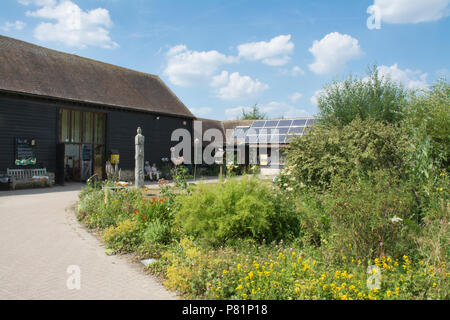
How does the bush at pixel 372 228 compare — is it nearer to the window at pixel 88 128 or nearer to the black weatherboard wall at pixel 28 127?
the black weatherboard wall at pixel 28 127

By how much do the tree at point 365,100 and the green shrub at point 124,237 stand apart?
10654 mm

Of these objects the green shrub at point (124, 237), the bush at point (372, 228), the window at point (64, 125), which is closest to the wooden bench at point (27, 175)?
the window at point (64, 125)

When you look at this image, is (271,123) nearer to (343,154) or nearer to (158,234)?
(343,154)

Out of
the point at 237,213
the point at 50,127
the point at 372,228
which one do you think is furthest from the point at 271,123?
the point at 372,228

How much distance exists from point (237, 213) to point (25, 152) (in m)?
14.3

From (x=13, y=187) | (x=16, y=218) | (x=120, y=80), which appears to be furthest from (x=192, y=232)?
(x=120, y=80)

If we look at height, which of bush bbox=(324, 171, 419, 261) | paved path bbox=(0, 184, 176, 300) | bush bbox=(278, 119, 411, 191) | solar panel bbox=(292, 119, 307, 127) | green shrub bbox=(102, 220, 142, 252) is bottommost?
paved path bbox=(0, 184, 176, 300)

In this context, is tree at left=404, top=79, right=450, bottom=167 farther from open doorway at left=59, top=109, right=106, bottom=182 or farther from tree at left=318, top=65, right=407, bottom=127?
open doorway at left=59, top=109, right=106, bottom=182

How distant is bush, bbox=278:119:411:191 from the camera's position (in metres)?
6.91

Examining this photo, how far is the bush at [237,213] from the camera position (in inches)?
201

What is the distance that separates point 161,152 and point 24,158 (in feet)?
28.8

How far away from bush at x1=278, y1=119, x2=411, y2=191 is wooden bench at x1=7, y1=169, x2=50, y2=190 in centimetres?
1272

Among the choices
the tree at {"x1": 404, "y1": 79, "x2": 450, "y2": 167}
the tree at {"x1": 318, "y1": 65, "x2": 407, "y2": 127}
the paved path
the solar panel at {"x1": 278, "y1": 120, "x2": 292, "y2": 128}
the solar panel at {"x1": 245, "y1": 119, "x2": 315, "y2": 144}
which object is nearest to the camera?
the paved path

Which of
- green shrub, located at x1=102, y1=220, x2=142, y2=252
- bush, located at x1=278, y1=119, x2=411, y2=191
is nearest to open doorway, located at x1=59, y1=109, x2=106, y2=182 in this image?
green shrub, located at x1=102, y1=220, x2=142, y2=252
